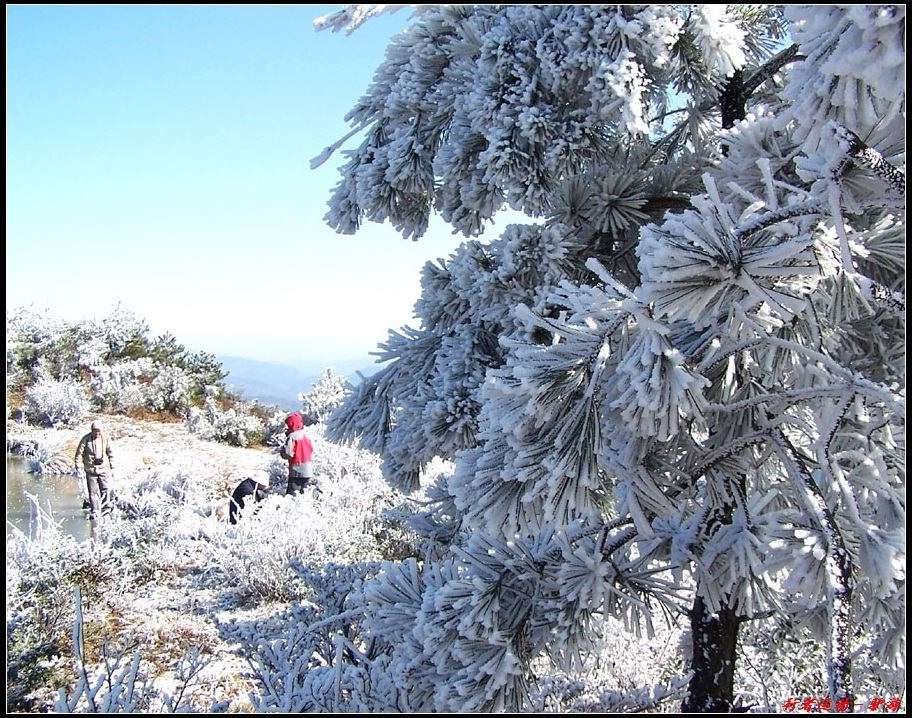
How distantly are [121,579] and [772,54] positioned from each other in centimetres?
695

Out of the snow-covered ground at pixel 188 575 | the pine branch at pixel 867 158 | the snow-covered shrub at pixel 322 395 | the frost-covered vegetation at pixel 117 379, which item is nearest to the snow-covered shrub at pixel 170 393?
the frost-covered vegetation at pixel 117 379

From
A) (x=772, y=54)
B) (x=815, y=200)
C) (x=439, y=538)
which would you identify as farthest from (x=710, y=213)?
(x=439, y=538)

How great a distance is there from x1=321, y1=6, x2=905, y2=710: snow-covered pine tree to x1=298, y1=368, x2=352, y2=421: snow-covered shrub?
10790 mm

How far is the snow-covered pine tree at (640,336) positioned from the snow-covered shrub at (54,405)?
1104 cm

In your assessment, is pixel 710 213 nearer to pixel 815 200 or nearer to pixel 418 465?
pixel 815 200

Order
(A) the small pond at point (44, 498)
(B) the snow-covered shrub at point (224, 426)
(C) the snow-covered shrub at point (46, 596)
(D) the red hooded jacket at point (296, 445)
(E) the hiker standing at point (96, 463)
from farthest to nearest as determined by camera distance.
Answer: (B) the snow-covered shrub at point (224, 426) → (D) the red hooded jacket at point (296, 445) → (E) the hiker standing at point (96, 463) → (A) the small pond at point (44, 498) → (C) the snow-covered shrub at point (46, 596)

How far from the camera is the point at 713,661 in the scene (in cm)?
296

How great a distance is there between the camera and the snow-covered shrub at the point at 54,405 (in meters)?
12.6

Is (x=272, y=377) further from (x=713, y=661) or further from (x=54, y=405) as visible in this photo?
(x=713, y=661)

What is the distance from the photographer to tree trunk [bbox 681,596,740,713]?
9.62 ft

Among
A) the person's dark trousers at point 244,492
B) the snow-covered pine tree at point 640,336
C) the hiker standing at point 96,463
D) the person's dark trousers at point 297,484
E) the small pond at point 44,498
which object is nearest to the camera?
the snow-covered pine tree at point 640,336

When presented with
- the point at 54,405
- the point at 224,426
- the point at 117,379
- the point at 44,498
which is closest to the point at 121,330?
the point at 117,379

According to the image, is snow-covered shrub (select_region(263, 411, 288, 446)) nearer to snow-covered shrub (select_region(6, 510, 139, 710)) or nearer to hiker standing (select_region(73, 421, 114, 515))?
hiker standing (select_region(73, 421, 114, 515))

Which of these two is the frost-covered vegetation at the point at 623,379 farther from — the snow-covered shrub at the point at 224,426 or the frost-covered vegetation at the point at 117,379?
the frost-covered vegetation at the point at 117,379
